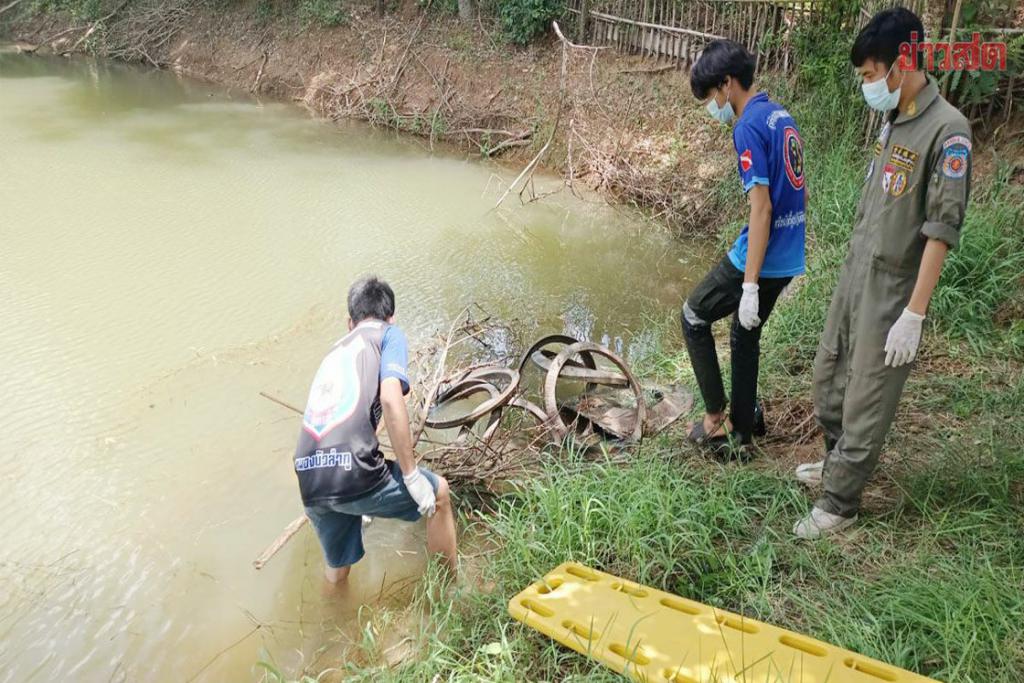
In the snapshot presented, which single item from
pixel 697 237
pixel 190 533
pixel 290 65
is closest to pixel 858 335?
pixel 190 533

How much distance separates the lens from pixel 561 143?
958 centimetres

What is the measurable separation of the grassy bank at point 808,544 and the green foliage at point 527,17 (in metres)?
8.50

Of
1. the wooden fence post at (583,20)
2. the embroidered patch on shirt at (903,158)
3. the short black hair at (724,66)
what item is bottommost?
the embroidered patch on shirt at (903,158)

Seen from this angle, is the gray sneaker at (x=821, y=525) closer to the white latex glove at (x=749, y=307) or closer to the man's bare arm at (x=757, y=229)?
the white latex glove at (x=749, y=307)

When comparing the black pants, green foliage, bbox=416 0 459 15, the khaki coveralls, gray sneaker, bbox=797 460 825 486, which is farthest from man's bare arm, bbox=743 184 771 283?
green foliage, bbox=416 0 459 15

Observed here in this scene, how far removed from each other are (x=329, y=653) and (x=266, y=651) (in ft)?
0.87

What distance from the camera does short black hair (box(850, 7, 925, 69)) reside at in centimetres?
245

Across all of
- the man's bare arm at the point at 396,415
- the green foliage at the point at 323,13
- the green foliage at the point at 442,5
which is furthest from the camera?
the green foliage at the point at 323,13

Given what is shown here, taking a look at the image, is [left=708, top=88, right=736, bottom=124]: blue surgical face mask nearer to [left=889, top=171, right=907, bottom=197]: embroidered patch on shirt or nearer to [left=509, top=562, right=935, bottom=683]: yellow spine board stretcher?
[left=889, top=171, right=907, bottom=197]: embroidered patch on shirt

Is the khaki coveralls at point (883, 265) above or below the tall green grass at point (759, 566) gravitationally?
above

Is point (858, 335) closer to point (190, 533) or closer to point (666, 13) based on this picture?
point (190, 533)

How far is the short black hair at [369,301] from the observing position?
306 centimetres

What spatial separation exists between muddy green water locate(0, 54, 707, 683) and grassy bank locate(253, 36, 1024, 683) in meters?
0.68

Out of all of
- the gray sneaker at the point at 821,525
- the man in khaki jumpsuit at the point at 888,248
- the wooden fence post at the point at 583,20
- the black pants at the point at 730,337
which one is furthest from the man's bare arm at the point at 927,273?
the wooden fence post at the point at 583,20
